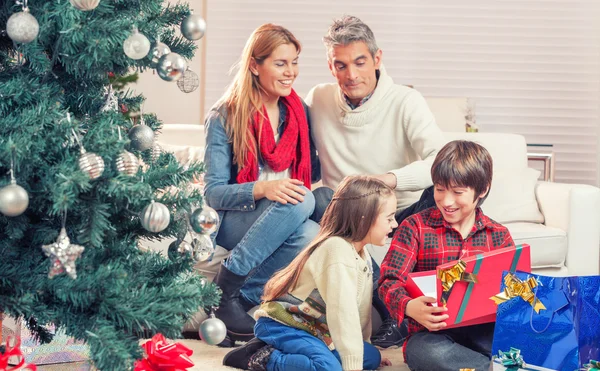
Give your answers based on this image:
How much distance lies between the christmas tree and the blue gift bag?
29.7 inches

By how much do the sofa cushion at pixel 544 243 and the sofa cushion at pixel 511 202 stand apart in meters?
0.12

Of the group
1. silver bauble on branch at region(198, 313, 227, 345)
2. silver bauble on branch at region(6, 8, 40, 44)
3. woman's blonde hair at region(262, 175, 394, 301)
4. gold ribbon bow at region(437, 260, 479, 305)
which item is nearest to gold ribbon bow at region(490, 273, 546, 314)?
gold ribbon bow at region(437, 260, 479, 305)

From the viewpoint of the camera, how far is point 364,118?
2.60 metres

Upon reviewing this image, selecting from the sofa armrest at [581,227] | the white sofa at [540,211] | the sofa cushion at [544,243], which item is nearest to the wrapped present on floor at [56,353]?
the white sofa at [540,211]

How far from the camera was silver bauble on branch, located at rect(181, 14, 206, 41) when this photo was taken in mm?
1337

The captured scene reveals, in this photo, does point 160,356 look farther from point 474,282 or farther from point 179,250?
point 474,282

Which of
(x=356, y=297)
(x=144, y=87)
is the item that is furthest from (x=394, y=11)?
(x=356, y=297)

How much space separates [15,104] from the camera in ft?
4.04

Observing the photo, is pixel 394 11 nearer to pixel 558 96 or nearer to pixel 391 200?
pixel 558 96

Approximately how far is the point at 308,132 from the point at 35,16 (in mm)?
1487

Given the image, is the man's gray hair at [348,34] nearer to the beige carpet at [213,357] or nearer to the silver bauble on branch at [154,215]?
the beige carpet at [213,357]

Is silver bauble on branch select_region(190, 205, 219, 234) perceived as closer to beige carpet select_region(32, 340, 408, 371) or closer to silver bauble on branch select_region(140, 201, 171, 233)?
silver bauble on branch select_region(140, 201, 171, 233)

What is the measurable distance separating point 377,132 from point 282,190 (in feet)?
1.56

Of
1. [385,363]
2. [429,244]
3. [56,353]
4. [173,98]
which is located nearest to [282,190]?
[429,244]
